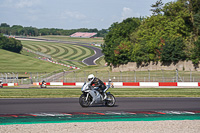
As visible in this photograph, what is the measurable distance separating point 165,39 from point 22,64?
191 feet

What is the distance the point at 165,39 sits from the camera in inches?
2977

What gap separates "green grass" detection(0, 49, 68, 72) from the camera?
107m

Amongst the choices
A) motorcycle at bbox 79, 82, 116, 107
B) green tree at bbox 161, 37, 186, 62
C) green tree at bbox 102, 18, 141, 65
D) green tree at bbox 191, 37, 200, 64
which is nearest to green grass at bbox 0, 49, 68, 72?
green tree at bbox 102, 18, 141, 65

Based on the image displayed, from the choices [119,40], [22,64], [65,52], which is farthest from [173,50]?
[65,52]

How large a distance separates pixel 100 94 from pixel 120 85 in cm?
3254

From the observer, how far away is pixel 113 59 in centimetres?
8556

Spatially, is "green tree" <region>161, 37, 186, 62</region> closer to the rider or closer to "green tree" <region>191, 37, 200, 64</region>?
"green tree" <region>191, 37, 200, 64</region>

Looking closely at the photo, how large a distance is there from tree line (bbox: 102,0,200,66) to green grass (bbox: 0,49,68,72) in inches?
1106

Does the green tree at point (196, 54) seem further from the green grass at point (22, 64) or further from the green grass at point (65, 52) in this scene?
the green grass at point (65, 52)

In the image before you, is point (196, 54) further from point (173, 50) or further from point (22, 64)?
point (22, 64)

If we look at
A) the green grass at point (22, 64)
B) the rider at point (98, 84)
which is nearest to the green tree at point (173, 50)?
the green grass at point (22, 64)

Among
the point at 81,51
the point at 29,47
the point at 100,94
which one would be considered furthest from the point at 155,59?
the point at 29,47

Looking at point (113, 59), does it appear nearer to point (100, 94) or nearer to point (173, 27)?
point (173, 27)

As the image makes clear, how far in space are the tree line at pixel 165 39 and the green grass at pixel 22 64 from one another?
2810 cm
